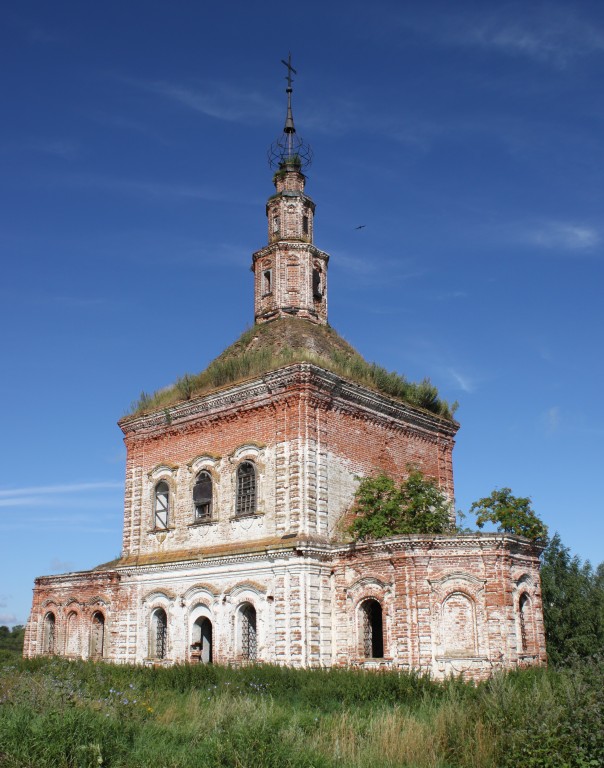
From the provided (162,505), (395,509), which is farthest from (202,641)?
(395,509)

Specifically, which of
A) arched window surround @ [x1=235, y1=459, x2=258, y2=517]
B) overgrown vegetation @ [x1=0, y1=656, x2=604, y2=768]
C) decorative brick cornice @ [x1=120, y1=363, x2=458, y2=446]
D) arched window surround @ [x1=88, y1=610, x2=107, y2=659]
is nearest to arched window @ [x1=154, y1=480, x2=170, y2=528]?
decorative brick cornice @ [x1=120, y1=363, x2=458, y2=446]

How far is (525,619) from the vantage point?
18141 mm

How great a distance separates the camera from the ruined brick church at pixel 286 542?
1733cm

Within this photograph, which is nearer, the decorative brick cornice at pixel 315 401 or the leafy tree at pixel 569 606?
the decorative brick cornice at pixel 315 401

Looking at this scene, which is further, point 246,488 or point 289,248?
point 289,248

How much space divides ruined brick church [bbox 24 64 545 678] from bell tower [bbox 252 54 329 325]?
5 cm

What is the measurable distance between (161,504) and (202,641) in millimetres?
4279

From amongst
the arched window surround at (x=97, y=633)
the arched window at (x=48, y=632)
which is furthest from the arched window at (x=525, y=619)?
the arched window at (x=48, y=632)

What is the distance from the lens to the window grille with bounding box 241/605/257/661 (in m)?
19.4

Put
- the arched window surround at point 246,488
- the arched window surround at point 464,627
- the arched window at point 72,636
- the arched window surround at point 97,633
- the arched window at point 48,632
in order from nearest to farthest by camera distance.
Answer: the arched window surround at point 464,627, the arched window surround at point 246,488, the arched window surround at point 97,633, the arched window at point 72,636, the arched window at point 48,632

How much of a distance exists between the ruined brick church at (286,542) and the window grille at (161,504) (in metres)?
0.05

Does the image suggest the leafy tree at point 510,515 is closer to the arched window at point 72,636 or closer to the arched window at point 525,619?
the arched window at point 525,619

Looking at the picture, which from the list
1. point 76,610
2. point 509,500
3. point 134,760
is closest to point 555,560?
point 509,500

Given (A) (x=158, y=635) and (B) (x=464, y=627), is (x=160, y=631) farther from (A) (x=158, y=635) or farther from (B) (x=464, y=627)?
(B) (x=464, y=627)
